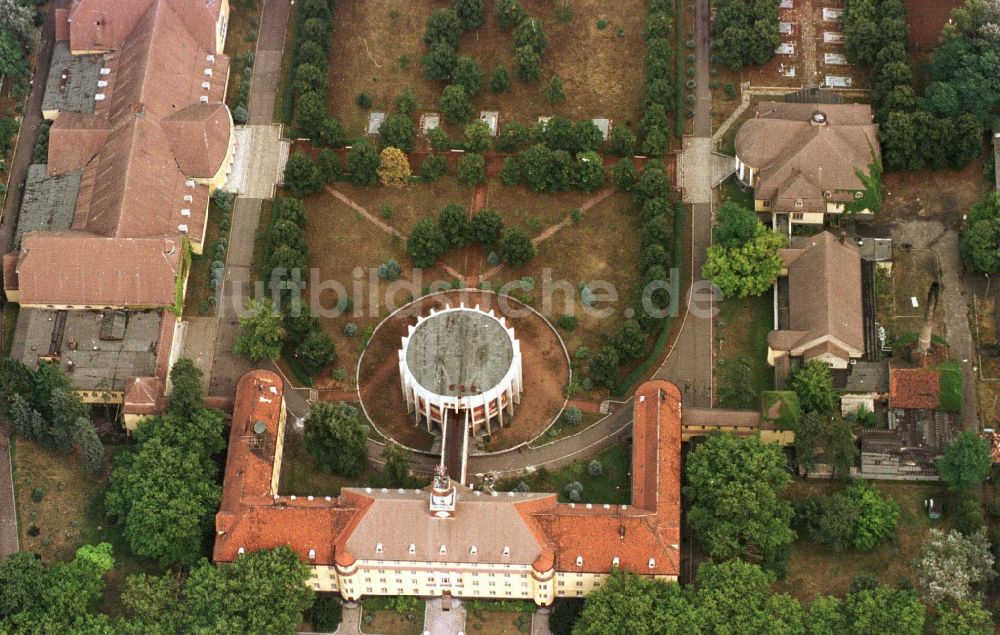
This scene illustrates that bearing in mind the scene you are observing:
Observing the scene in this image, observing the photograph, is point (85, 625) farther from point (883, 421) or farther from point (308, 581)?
point (883, 421)

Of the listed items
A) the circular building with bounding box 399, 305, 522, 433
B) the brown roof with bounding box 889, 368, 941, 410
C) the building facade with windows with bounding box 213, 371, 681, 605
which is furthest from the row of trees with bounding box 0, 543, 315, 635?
the brown roof with bounding box 889, 368, 941, 410

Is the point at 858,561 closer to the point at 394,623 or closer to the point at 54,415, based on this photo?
the point at 394,623

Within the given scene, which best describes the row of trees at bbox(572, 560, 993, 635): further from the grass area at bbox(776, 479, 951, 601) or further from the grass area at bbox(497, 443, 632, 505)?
the grass area at bbox(497, 443, 632, 505)

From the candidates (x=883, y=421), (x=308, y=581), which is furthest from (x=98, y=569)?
(x=883, y=421)

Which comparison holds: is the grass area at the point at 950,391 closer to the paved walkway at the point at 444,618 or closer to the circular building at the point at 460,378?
the circular building at the point at 460,378

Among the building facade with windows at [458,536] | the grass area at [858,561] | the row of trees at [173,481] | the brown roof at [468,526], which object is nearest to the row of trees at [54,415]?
the row of trees at [173,481]

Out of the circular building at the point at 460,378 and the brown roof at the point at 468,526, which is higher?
the circular building at the point at 460,378

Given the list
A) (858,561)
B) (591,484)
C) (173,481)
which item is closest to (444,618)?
(591,484)

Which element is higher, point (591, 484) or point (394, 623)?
point (591, 484)
